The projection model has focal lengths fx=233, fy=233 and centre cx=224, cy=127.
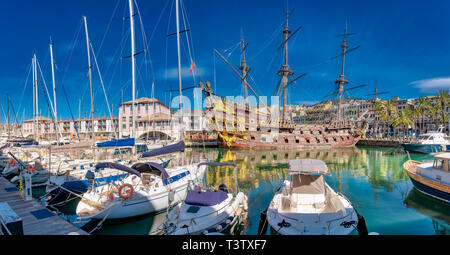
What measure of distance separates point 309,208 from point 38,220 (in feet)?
37.5

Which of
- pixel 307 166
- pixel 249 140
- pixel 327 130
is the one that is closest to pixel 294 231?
pixel 307 166

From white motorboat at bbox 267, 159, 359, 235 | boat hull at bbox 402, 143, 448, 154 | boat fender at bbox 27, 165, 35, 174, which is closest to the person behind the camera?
white motorboat at bbox 267, 159, 359, 235

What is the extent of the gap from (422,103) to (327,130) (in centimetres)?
3095

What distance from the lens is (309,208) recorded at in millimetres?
10438

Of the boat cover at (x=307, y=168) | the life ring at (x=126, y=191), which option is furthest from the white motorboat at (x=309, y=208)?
the life ring at (x=126, y=191)

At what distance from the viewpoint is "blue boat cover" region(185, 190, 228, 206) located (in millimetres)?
10430

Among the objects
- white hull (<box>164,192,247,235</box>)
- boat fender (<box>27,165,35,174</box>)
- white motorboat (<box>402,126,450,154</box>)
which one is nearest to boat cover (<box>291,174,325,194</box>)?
white hull (<box>164,192,247,235</box>)

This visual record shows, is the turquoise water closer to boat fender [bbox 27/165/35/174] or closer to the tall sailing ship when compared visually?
boat fender [bbox 27/165/35/174]

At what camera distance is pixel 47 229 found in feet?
28.5

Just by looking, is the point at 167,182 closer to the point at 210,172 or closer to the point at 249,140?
the point at 210,172

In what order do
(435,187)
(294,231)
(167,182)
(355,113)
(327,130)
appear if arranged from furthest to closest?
1. (355,113)
2. (327,130)
3. (435,187)
4. (167,182)
5. (294,231)

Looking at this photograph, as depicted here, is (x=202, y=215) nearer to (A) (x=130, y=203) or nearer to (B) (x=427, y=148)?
(A) (x=130, y=203)

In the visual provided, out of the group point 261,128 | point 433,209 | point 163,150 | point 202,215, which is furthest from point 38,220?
point 261,128

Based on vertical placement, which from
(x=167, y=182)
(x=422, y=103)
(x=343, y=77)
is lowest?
(x=167, y=182)
